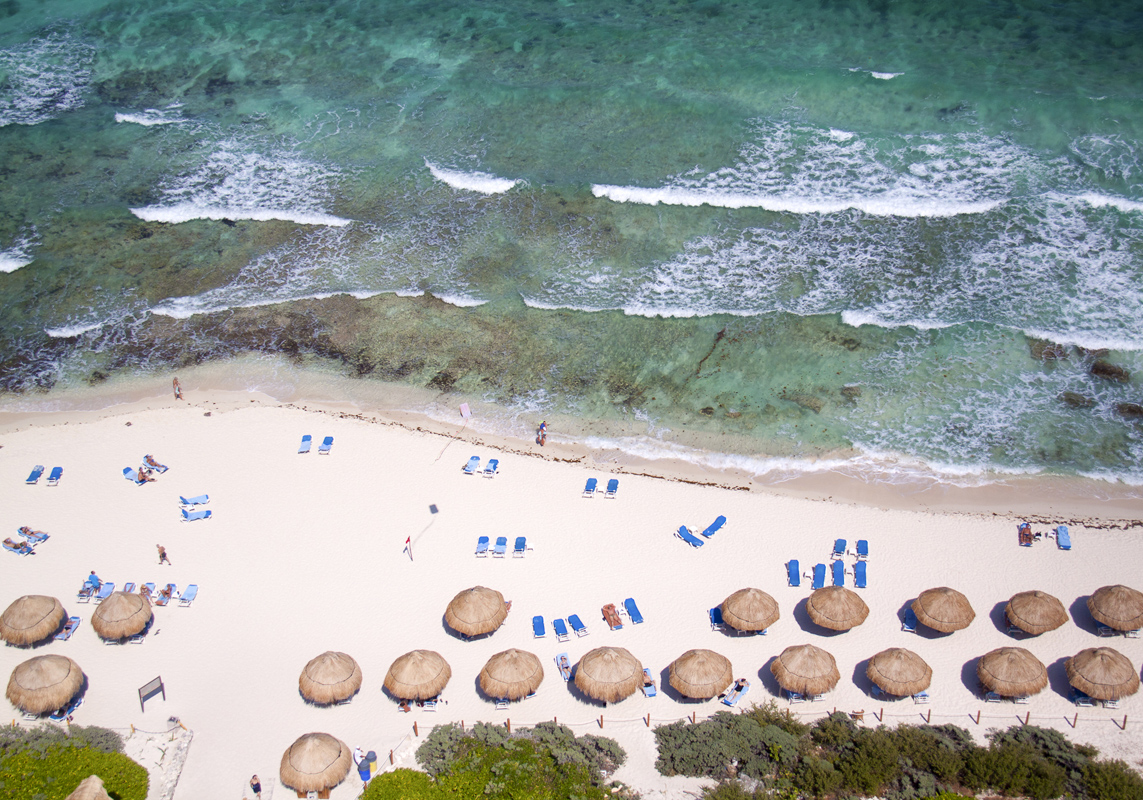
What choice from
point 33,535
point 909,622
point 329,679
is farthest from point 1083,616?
point 33,535

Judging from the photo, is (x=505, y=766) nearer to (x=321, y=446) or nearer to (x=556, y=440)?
(x=556, y=440)

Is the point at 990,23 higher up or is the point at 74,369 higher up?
the point at 990,23

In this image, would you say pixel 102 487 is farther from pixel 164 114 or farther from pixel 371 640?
pixel 164 114

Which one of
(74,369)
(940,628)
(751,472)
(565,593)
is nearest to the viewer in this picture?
(940,628)

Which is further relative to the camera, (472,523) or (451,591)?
(472,523)

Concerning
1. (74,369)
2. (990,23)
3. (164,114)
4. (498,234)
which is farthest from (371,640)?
(990,23)

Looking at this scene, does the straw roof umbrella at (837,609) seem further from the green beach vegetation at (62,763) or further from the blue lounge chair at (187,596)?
the blue lounge chair at (187,596)

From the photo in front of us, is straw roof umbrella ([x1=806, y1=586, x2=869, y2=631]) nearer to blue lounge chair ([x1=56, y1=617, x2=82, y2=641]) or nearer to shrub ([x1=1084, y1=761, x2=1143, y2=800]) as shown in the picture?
shrub ([x1=1084, y1=761, x2=1143, y2=800])
